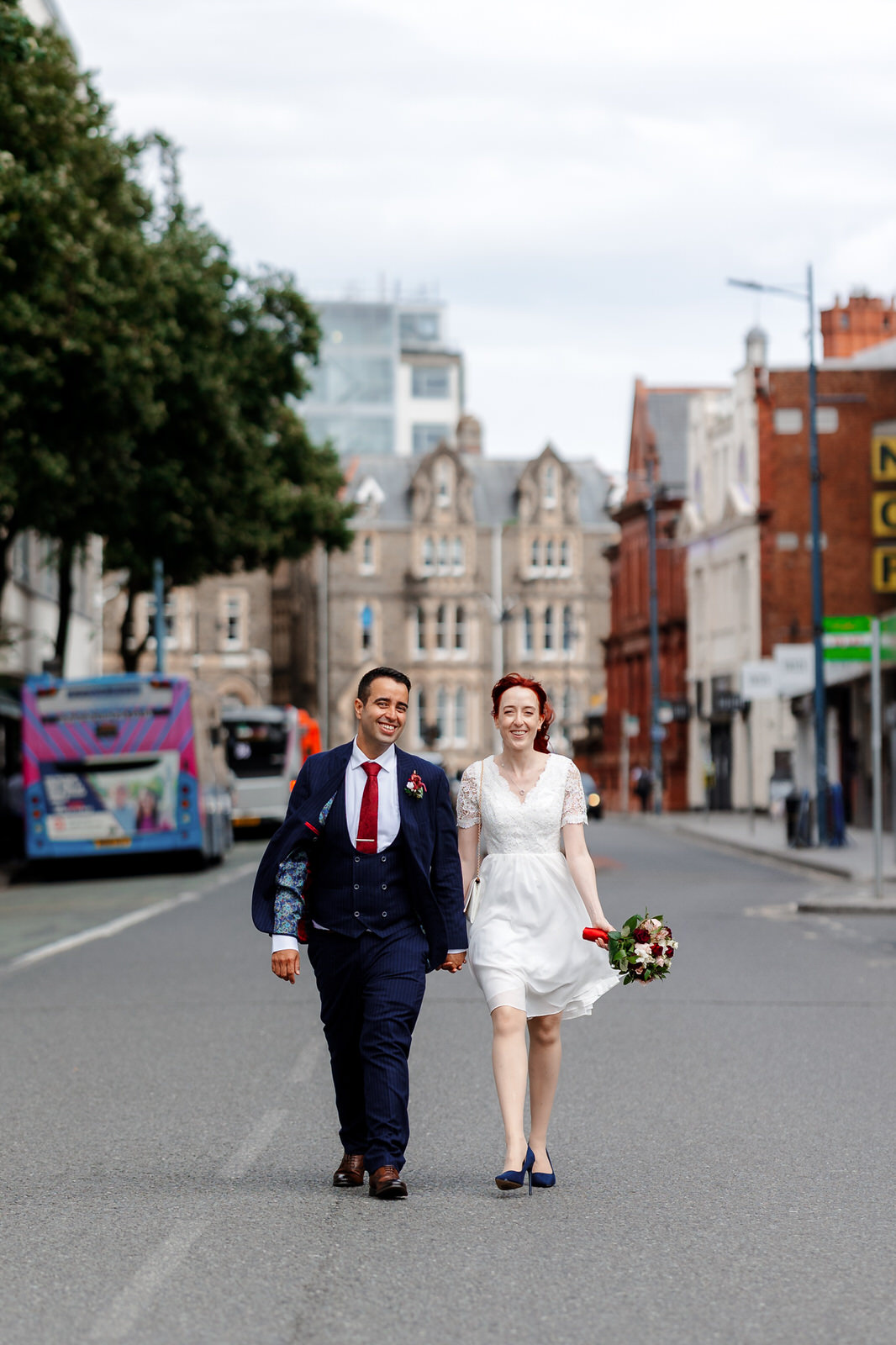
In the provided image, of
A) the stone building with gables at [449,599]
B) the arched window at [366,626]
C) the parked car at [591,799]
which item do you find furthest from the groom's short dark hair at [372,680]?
the arched window at [366,626]

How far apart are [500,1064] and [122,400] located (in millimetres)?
21816

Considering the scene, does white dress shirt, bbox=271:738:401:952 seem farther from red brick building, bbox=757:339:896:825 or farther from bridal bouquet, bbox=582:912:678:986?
red brick building, bbox=757:339:896:825

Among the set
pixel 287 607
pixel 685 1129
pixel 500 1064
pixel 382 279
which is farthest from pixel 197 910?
pixel 382 279

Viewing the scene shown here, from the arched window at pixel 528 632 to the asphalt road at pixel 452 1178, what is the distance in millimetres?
88119

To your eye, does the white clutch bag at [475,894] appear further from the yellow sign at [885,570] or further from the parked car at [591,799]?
the yellow sign at [885,570]

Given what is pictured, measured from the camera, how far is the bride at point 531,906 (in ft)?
24.4

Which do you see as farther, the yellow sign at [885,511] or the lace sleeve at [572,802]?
the yellow sign at [885,511]

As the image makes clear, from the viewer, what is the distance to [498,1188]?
7590 mm

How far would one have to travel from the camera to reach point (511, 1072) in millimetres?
7316

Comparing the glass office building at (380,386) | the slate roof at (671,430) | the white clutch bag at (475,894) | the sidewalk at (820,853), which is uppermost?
the glass office building at (380,386)

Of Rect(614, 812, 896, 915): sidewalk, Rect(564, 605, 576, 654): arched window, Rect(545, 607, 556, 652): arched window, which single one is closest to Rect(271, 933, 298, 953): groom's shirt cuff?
Rect(614, 812, 896, 915): sidewalk

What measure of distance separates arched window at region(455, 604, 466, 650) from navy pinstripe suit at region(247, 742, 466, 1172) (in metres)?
95.5

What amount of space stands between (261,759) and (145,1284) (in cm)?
4468

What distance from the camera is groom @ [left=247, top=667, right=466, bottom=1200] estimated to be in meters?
7.41
